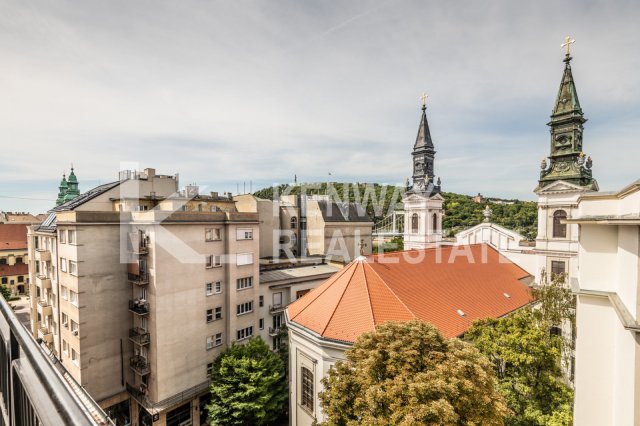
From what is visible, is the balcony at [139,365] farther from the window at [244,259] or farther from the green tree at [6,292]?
the green tree at [6,292]

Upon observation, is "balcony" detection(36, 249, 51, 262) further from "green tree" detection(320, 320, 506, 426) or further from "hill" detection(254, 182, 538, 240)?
"hill" detection(254, 182, 538, 240)

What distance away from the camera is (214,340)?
23625mm

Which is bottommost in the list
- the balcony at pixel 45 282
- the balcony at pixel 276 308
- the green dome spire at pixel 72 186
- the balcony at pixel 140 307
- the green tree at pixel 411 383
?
the balcony at pixel 276 308

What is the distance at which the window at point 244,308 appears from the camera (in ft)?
80.8

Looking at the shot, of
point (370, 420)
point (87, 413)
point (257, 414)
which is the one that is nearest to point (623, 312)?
point (370, 420)

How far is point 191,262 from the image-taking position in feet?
73.2

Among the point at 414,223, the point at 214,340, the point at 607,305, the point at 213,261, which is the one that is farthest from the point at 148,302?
the point at 414,223

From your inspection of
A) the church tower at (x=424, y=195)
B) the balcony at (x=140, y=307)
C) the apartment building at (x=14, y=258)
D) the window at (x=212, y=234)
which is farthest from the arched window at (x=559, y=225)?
the apartment building at (x=14, y=258)

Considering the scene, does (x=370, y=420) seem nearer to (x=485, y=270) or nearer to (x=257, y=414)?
(x=257, y=414)

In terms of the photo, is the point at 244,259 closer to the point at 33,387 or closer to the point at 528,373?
the point at 528,373

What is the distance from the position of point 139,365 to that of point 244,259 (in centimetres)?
1000

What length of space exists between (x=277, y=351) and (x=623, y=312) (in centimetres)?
2356

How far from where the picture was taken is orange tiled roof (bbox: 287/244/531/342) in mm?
17047

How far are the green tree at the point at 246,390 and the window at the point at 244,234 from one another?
825 centimetres
